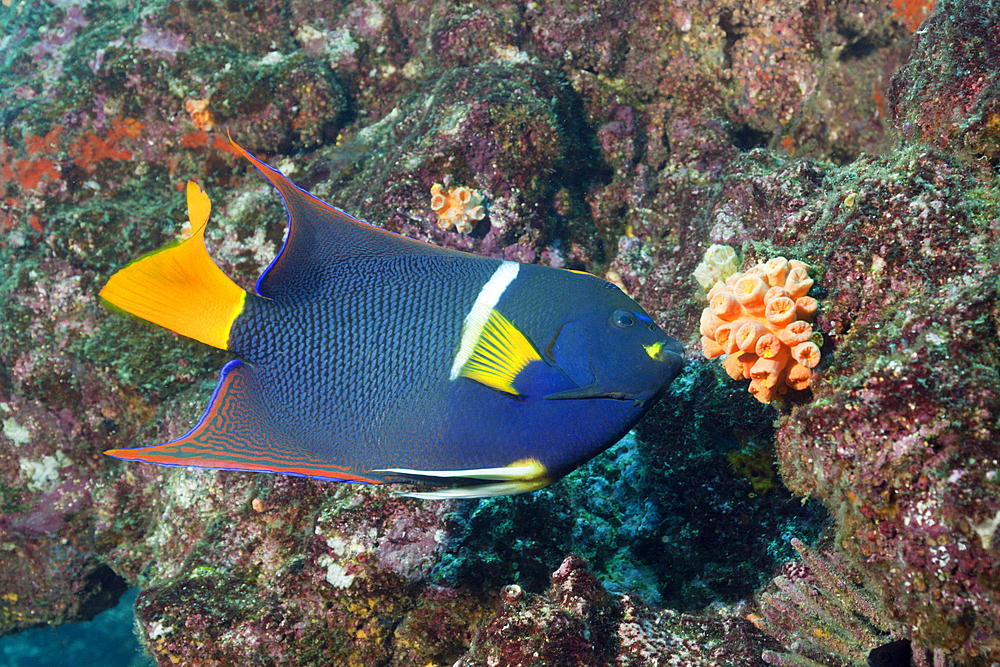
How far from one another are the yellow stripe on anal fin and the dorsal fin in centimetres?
36

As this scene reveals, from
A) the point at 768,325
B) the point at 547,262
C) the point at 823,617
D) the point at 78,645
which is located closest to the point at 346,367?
the point at 768,325

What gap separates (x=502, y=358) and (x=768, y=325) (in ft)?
3.96

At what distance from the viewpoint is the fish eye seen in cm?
144

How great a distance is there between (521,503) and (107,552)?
506 cm

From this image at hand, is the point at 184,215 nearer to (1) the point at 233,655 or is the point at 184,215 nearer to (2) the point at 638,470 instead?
(1) the point at 233,655

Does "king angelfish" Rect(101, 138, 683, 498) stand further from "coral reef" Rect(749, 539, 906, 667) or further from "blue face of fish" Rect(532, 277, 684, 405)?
"coral reef" Rect(749, 539, 906, 667)

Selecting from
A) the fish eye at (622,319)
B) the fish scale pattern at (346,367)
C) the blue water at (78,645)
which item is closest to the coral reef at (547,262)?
the blue water at (78,645)

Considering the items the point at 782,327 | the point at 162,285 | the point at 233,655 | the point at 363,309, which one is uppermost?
the point at 162,285

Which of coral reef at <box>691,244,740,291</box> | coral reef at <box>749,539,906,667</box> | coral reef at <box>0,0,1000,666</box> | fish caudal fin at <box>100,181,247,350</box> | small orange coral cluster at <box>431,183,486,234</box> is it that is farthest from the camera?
small orange coral cluster at <box>431,183,486,234</box>

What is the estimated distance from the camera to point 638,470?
2.79 metres

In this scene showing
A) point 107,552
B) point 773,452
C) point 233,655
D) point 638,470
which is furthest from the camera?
point 107,552

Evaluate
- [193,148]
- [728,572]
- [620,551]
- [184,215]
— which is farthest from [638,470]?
[193,148]

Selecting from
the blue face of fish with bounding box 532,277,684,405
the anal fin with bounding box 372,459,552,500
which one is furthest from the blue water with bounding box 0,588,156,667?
the blue face of fish with bounding box 532,277,684,405

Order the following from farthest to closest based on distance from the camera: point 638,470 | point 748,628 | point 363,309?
point 638,470 < point 748,628 < point 363,309
